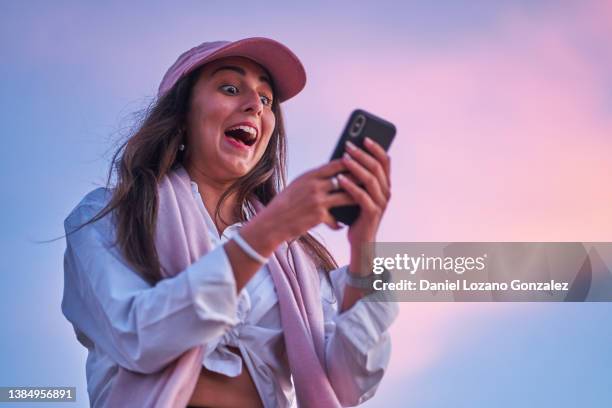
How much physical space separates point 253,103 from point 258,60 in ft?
0.50

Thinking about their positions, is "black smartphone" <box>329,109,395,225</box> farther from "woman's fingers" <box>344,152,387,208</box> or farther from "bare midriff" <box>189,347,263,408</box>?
"bare midriff" <box>189,347,263,408</box>

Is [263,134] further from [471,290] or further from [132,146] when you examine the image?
[471,290]

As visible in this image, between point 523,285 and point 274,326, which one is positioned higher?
point 523,285

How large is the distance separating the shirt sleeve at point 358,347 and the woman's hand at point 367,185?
0.57ft

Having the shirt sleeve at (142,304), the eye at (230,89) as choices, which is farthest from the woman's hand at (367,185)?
the eye at (230,89)

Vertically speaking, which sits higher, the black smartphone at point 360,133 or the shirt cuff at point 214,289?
the black smartphone at point 360,133

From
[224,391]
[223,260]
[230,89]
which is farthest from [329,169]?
[230,89]

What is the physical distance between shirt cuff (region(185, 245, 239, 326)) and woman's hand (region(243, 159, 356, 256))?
73mm

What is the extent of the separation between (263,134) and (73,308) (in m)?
0.65

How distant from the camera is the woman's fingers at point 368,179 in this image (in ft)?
4.37

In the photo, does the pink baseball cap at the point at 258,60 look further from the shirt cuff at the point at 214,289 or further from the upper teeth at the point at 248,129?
the shirt cuff at the point at 214,289

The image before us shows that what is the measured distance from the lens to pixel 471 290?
2234mm

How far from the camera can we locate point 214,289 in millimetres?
1279

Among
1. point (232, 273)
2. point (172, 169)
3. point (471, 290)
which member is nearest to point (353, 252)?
point (232, 273)
